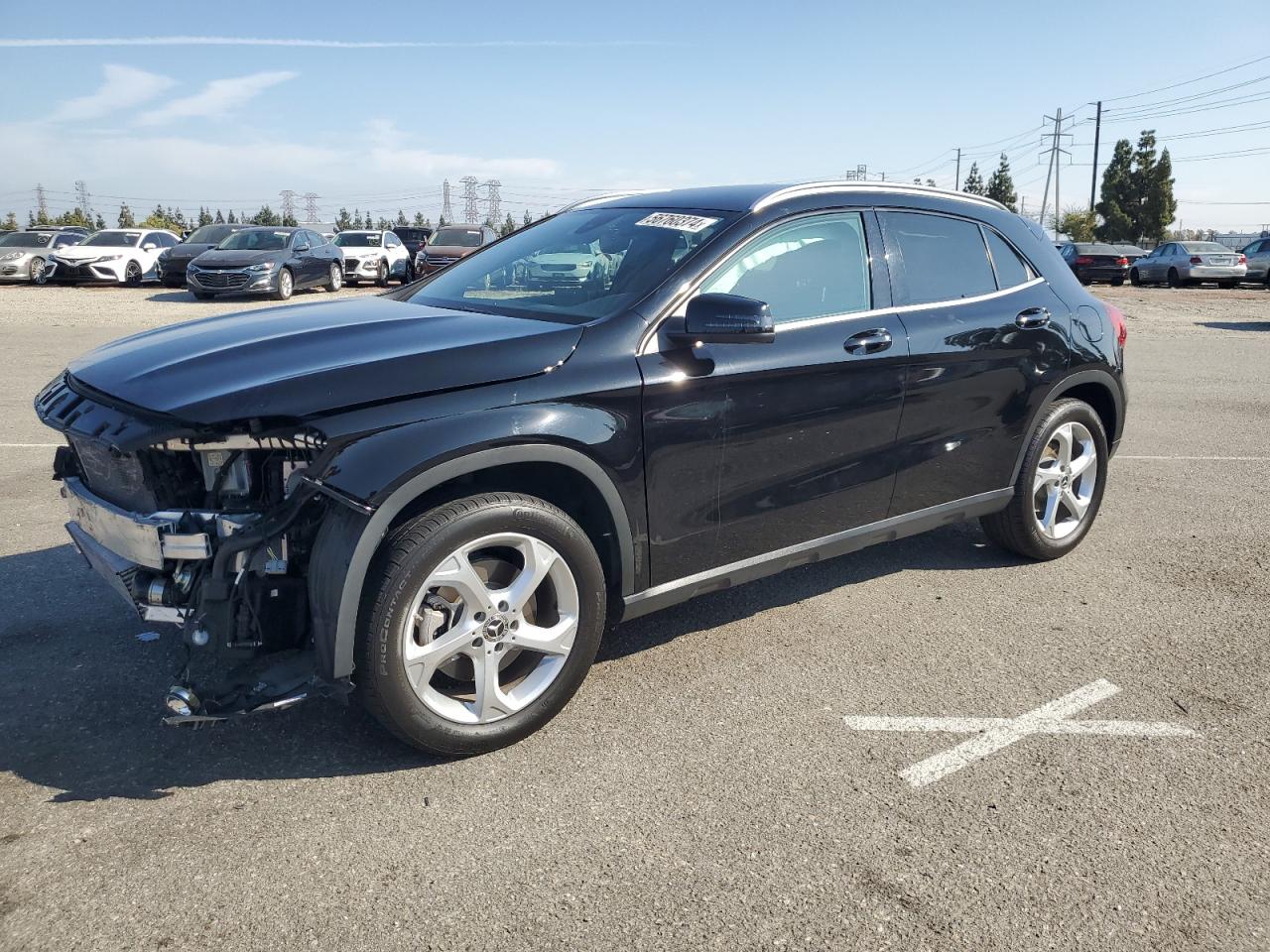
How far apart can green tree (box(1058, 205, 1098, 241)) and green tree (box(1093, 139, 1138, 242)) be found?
4.74 m

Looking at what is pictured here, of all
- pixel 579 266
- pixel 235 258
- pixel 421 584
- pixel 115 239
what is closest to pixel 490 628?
pixel 421 584

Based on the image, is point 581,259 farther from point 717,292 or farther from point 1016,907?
point 1016,907

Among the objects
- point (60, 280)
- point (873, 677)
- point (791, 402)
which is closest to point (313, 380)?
point (791, 402)

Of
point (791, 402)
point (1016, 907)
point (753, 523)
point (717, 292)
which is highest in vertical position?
point (717, 292)

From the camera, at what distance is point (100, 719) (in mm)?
3361

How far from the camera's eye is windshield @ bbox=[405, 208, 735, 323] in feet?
12.0

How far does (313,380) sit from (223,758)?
4.07 ft

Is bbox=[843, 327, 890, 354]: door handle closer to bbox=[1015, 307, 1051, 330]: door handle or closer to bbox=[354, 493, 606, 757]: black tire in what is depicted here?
bbox=[1015, 307, 1051, 330]: door handle

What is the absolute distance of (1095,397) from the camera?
A: 521 cm

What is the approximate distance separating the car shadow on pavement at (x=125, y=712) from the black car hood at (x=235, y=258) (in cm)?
1671

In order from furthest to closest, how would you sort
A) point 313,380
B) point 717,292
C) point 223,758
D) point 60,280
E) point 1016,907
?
point 60,280 → point 717,292 → point 223,758 → point 313,380 → point 1016,907

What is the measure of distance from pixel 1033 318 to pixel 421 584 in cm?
322

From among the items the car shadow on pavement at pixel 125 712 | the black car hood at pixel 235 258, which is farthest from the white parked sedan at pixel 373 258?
the car shadow on pavement at pixel 125 712

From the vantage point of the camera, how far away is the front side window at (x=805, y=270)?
3.75 m
